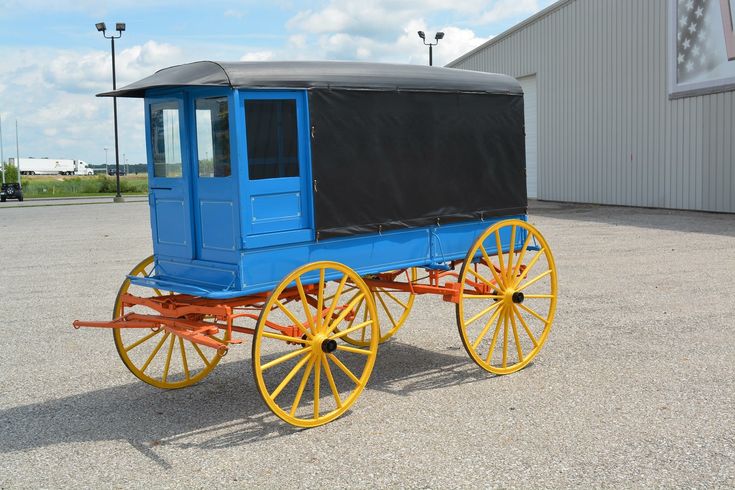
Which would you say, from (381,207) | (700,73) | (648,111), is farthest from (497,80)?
(648,111)

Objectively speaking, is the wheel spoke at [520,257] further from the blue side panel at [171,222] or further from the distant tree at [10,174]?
the distant tree at [10,174]

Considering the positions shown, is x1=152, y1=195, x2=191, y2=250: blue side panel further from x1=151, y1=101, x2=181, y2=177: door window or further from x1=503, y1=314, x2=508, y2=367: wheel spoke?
x1=503, y1=314, x2=508, y2=367: wheel spoke

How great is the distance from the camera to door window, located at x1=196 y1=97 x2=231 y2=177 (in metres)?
5.29

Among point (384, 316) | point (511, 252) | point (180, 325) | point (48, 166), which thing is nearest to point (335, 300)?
point (180, 325)

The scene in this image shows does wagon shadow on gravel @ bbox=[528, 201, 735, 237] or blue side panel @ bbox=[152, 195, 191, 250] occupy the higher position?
blue side panel @ bbox=[152, 195, 191, 250]

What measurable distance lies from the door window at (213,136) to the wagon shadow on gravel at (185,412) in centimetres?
167

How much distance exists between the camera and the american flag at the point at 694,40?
2003cm

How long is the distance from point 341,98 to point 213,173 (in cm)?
104

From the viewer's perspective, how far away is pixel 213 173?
541 cm

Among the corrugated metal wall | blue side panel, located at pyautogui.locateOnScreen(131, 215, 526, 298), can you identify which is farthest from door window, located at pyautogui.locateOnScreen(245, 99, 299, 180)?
the corrugated metal wall

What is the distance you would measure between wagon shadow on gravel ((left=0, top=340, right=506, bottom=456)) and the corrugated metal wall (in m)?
16.2

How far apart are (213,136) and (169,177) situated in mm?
575

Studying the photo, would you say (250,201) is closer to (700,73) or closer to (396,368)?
(396,368)

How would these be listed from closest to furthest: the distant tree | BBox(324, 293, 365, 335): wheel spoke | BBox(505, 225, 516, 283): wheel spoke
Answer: BBox(324, 293, 365, 335): wheel spoke
BBox(505, 225, 516, 283): wheel spoke
the distant tree
